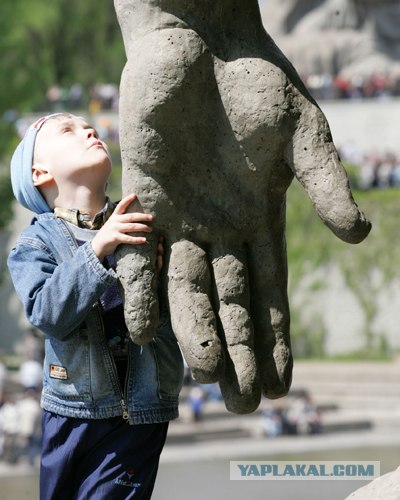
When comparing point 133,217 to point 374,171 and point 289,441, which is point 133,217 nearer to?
point 289,441

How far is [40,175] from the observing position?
9.92 ft

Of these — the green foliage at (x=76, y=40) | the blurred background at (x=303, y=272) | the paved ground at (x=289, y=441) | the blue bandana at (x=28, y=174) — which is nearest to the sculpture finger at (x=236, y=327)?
the blue bandana at (x=28, y=174)

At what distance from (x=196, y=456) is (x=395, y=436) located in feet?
9.42

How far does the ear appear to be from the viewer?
3.00 metres

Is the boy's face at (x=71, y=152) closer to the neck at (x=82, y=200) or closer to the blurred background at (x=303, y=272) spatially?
the neck at (x=82, y=200)

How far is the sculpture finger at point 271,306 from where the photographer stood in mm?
2912

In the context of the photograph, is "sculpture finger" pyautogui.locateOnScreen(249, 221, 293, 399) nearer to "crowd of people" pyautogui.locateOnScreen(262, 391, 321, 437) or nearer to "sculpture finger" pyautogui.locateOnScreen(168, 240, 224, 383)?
"sculpture finger" pyautogui.locateOnScreen(168, 240, 224, 383)

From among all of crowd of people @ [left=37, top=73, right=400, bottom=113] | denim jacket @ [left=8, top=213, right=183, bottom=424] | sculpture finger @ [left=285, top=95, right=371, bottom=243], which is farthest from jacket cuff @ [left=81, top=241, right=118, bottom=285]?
crowd of people @ [left=37, top=73, right=400, bottom=113]

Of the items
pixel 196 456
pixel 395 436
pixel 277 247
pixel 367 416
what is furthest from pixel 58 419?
pixel 367 416

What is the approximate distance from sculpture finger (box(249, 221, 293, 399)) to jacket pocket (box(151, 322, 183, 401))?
0.21 meters

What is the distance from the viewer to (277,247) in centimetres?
294

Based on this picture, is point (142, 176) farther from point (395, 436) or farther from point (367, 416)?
point (367, 416)

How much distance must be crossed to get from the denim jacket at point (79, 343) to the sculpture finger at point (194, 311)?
148mm

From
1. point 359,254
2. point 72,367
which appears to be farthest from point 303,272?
point 72,367
